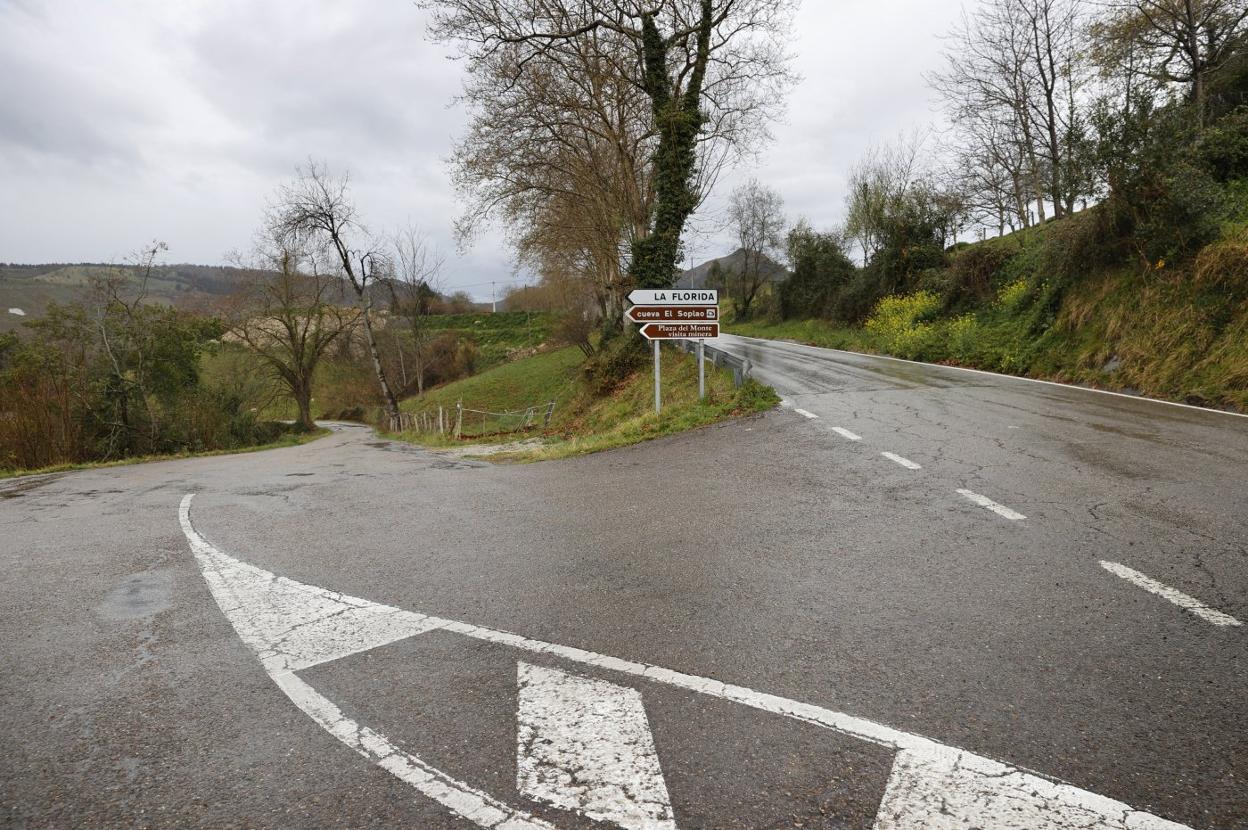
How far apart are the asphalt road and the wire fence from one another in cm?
1908

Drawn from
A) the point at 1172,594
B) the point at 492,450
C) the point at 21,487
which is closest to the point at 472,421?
the point at 492,450

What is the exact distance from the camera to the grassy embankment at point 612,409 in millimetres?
12453

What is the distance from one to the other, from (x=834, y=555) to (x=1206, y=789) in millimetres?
2584

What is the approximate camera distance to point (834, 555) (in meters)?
4.77

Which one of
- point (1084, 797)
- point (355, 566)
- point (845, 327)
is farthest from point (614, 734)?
point (845, 327)

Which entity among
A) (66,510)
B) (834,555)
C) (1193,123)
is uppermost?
(1193,123)

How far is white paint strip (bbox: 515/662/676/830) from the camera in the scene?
227 cm

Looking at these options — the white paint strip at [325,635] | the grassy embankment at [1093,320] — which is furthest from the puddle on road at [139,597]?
the grassy embankment at [1093,320]

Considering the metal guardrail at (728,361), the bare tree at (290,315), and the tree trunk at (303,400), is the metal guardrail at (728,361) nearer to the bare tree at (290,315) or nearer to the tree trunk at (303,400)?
the bare tree at (290,315)

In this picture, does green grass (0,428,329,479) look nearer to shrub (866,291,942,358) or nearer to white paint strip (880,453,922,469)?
white paint strip (880,453,922,469)

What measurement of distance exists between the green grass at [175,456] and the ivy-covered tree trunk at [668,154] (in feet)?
54.6

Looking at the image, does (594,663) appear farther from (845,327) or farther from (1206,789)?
(845,327)

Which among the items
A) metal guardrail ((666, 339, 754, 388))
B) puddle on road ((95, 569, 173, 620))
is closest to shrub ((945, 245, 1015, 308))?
metal guardrail ((666, 339, 754, 388))

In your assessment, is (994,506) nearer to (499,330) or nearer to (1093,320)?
(1093,320)
